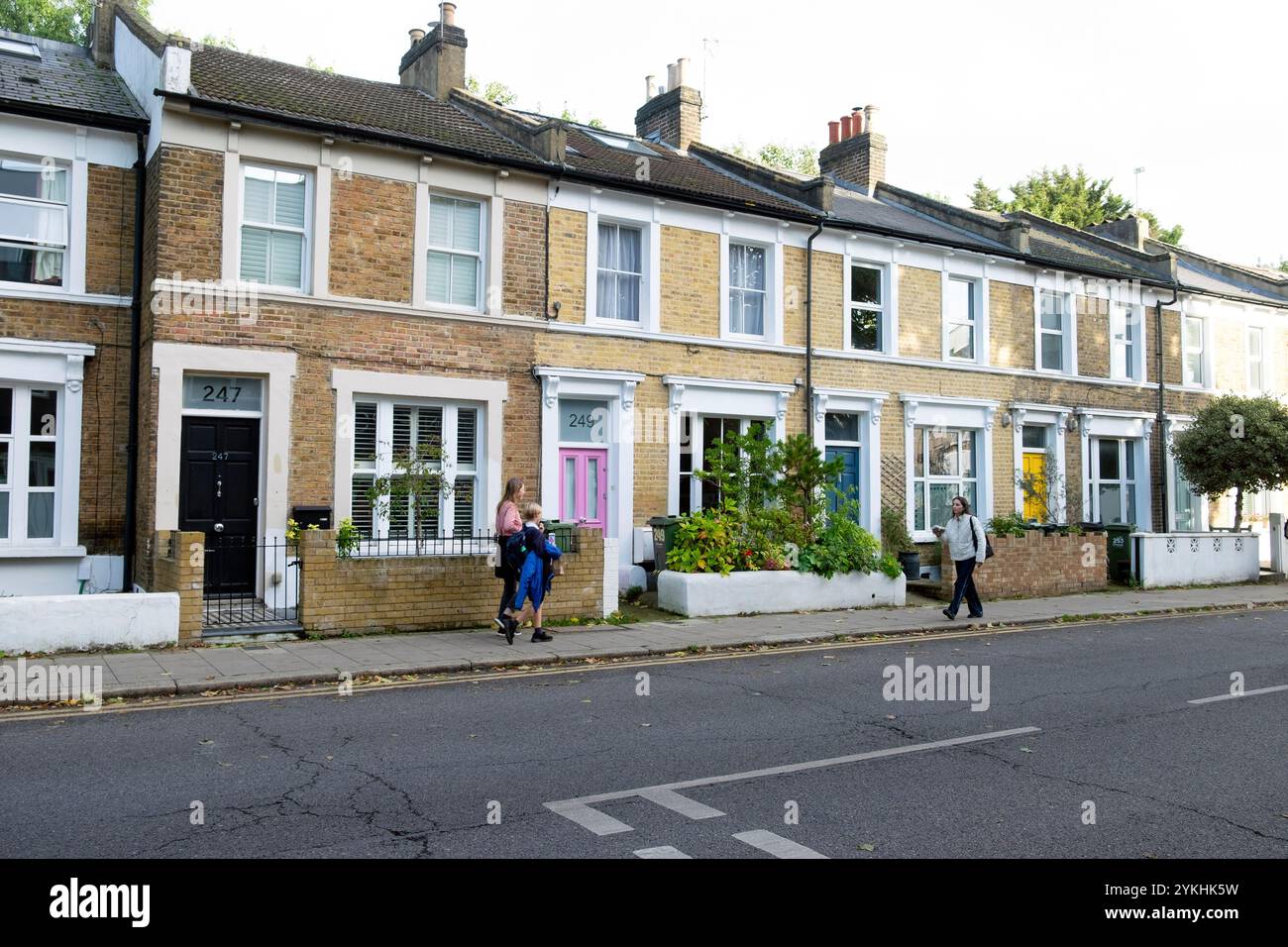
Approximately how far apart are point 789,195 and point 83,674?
51.4ft

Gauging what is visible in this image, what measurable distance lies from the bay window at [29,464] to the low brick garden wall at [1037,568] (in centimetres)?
1354

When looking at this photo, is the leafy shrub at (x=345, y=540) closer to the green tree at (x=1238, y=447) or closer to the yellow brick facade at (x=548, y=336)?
the yellow brick facade at (x=548, y=336)

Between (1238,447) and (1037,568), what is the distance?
272 inches

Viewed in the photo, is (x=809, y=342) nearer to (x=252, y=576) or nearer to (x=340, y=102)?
(x=340, y=102)

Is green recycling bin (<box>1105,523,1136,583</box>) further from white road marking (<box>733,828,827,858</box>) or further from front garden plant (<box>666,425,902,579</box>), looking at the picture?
white road marking (<box>733,828,827,858</box>)

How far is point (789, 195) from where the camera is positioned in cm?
2080

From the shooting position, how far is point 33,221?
14.0 m

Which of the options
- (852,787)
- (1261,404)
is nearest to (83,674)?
(852,787)

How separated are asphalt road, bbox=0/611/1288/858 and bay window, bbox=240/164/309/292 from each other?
7577 millimetres

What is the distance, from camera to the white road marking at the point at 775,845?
16.5 feet

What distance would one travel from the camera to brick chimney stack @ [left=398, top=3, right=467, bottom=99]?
2083 centimetres

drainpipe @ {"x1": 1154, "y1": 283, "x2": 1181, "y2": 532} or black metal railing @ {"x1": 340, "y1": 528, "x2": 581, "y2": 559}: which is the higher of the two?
drainpipe @ {"x1": 1154, "y1": 283, "x2": 1181, "y2": 532}

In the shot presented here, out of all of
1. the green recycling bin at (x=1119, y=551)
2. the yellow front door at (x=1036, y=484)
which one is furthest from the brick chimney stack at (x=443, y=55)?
the green recycling bin at (x=1119, y=551)

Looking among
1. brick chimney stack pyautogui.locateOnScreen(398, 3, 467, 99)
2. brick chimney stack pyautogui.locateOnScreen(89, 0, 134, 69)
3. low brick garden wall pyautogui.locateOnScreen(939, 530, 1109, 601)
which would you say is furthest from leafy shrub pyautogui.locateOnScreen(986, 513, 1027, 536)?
brick chimney stack pyautogui.locateOnScreen(89, 0, 134, 69)
